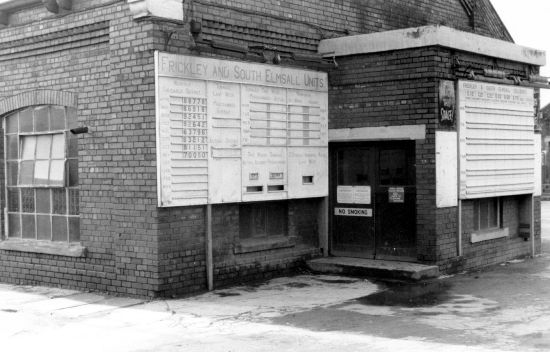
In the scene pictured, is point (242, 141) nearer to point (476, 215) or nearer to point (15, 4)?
point (15, 4)

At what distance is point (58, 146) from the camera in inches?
442

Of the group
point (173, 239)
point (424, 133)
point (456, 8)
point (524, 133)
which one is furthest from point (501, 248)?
point (173, 239)

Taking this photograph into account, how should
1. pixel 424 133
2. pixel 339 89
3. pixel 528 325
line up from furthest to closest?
1. pixel 339 89
2. pixel 424 133
3. pixel 528 325

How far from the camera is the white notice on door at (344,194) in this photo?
12461 millimetres

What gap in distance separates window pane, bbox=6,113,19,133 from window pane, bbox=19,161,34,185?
0.57 meters

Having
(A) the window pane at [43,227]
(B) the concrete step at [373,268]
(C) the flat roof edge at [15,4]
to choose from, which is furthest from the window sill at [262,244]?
(C) the flat roof edge at [15,4]

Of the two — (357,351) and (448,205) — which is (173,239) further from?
(448,205)

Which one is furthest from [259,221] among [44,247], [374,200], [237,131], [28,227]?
[28,227]

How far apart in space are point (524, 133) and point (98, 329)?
8645mm

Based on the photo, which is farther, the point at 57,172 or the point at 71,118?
the point at 57,172

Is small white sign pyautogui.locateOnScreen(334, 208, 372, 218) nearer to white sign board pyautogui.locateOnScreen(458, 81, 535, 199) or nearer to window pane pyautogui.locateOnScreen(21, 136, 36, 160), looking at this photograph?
white sign board pyautogui.locateOnScreen(458, 81, 535, 199)

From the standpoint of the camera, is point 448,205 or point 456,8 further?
point 456,8

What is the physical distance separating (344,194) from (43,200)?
4.84 metres

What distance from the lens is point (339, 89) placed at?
40.8 feet
